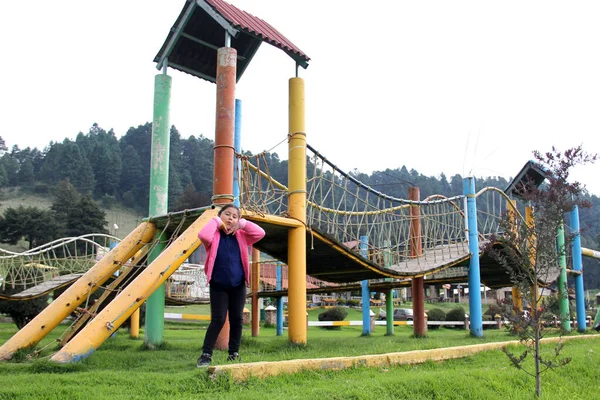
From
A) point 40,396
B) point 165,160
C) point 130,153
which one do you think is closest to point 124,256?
point 165,160

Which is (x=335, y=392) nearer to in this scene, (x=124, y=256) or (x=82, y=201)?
(x=124, y=256)

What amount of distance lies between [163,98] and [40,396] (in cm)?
704

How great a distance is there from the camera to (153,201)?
10.1 metres

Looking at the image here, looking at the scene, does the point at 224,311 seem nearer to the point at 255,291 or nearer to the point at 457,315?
the point at 255,291

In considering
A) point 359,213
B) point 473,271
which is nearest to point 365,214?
point 359,213

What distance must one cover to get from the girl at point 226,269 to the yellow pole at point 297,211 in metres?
2.67

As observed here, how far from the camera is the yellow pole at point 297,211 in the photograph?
8.95m

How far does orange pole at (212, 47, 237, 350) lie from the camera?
866cm

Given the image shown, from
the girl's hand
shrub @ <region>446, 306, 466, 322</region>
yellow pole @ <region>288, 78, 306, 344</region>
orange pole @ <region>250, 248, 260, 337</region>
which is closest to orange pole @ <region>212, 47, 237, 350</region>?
yellow pole @ <region>288, 78, 306, 344</region>

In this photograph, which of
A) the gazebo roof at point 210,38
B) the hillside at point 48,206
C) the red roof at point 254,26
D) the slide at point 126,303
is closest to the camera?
the slide at point 126,303

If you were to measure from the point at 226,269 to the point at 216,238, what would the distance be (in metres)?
0.35

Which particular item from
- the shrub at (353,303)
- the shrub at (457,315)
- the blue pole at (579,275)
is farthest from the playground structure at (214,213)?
the shrub at (353,303)

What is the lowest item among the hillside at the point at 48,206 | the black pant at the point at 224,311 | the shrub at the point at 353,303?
the shrub at the point at 353,303

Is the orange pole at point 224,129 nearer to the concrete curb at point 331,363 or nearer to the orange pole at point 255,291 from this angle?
the concrete curb at point 331,363
